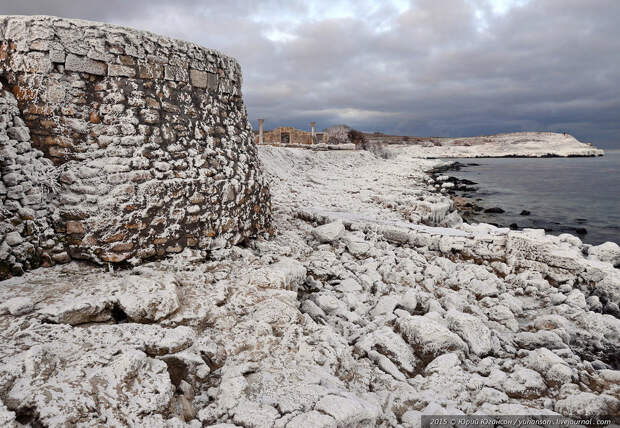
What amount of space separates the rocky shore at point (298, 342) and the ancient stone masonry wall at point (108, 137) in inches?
15.8

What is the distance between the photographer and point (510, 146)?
3376 inches

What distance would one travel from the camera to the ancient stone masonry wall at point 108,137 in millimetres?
3721

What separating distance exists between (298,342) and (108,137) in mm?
3210

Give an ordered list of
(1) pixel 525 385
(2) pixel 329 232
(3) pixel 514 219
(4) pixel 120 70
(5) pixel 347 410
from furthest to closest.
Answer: (3) pixel 514 219
(2) pixel 329 232
(4) pixel 120 70
(1) pixel 525 385
(5) pixel 347 410

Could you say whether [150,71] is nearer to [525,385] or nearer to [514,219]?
[525,385]

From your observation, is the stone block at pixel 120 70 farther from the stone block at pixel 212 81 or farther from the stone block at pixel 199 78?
the stone block at pixel 212 81

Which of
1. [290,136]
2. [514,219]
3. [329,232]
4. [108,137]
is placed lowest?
[514,219]

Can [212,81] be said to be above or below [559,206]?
above

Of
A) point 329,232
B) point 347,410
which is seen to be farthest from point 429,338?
point 329,232

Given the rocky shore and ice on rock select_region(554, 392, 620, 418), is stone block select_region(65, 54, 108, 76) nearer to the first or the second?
the rocky shore

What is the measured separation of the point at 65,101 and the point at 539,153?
9631 centimetres

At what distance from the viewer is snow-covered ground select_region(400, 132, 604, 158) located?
80500mm

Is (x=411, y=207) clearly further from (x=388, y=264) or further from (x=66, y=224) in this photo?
(x=66, y=224)

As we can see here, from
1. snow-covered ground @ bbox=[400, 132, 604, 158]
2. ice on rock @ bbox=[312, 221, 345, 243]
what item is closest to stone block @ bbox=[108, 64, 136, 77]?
ice on rock @ bbox=[312, 221, 345, 243]
